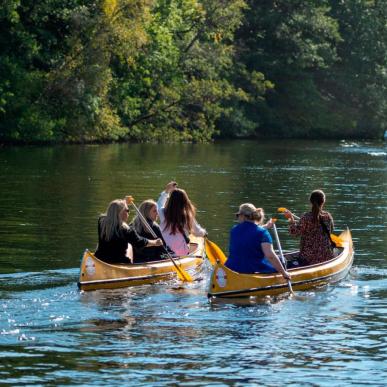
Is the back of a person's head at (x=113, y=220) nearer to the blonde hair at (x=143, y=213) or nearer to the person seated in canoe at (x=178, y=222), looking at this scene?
the blonde hair at (x=143, y=213)

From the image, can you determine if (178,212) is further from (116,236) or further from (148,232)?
(116,236)

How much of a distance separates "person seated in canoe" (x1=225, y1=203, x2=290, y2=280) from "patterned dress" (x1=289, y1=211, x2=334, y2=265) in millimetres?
1353

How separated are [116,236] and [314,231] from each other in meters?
2.99

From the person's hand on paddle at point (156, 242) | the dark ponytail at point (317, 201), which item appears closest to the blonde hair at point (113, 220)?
the person's hand on paddle at point (156, 242)

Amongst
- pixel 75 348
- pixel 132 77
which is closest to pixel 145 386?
pixel 75 348

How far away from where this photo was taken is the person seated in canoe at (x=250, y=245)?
53.3 feet

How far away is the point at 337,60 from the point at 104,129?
26278 millimetres

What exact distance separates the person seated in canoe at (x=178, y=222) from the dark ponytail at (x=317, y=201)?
198 centimetres

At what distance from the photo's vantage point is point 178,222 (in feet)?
62.0

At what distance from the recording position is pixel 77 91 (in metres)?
53.3

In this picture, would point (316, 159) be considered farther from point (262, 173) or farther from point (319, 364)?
point (319, 364)

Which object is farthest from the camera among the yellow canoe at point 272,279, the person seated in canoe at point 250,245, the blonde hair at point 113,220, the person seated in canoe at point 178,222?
the person seated in canoe at point 178,222

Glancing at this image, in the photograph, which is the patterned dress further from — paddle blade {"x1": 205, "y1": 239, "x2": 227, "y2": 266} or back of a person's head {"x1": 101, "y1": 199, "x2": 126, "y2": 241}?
back of a person's head {"x1": 101, "y1": 199, "x2": 126, "y2": 241}

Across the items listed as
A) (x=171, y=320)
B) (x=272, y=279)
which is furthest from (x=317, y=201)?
(x=171, y=320)
